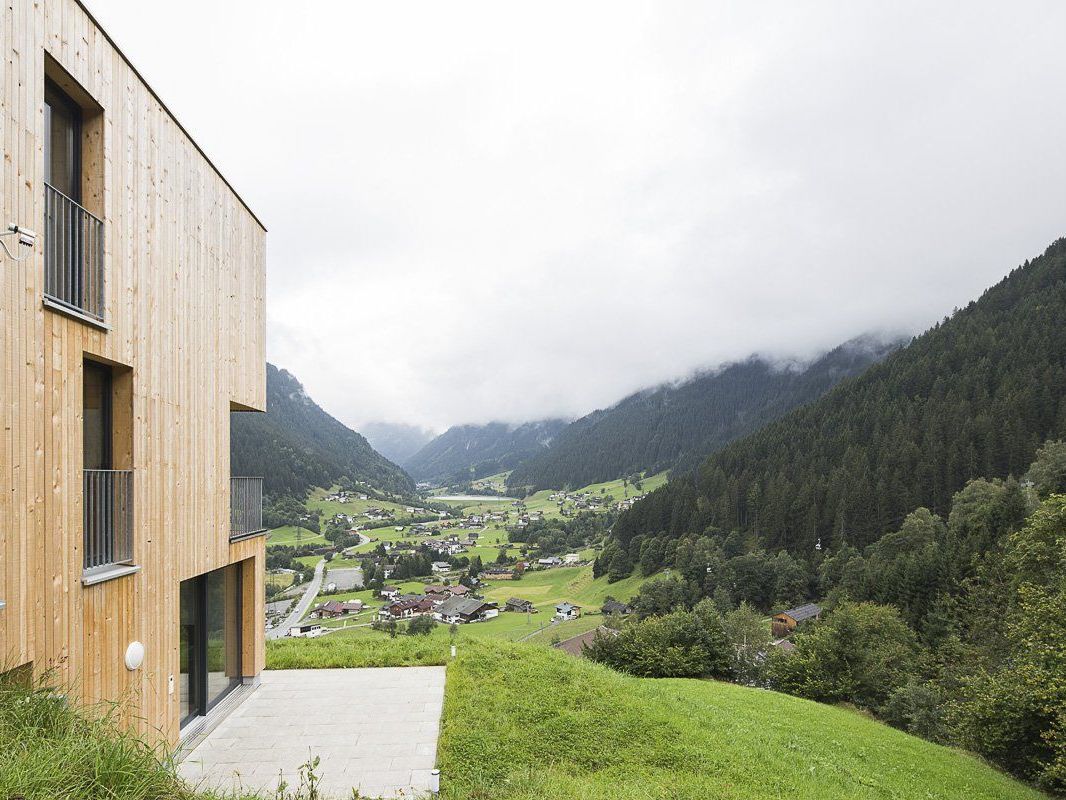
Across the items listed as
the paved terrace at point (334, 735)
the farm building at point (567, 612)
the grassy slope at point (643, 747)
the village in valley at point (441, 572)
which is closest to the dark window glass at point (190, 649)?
the paved terrace at point (334, 735)

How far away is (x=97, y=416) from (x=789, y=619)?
2299 inches

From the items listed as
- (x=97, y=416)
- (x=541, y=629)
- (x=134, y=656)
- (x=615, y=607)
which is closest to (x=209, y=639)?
(x=134, y=656)

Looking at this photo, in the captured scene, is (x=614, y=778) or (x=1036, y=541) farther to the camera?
(x=1036, y=541)

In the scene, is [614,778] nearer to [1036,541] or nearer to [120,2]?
[120,2]

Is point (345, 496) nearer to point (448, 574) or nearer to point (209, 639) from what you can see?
point (448, 574)

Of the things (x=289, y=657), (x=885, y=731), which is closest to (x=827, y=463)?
(x=885, y=731)

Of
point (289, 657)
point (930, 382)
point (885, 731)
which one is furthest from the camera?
point (930, 382)

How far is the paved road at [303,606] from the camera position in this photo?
219 ft

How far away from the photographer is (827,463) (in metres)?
86.0

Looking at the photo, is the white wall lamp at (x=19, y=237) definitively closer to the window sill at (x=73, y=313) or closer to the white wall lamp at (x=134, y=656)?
the window sill at (x=73, y=313)

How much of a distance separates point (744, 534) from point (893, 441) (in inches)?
940

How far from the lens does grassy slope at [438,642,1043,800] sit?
725 cm

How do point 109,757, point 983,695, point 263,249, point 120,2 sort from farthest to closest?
point 983,695 < point 263,249 < point 120,2 < point 109,757

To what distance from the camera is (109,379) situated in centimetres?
711
